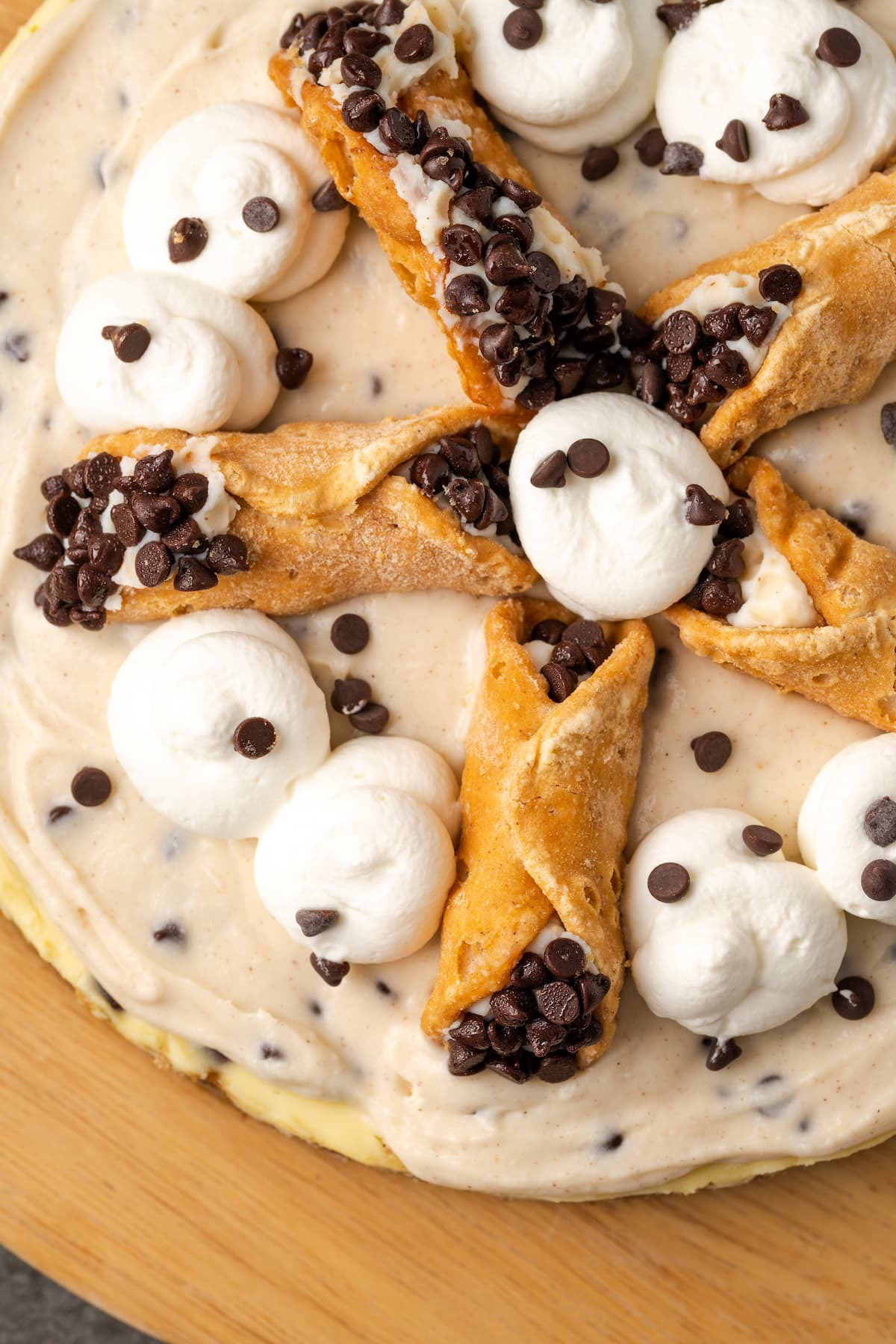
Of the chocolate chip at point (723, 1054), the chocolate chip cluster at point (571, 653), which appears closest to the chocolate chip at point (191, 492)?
the chocolate chip cluster at point (571, 653)

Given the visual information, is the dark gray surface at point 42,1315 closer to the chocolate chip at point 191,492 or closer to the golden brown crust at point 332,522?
the golden brown crust at point 332,522

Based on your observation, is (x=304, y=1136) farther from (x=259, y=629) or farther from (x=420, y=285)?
(x=420, y=285)

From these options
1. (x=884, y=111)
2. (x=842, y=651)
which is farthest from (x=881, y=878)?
(x=884, y=111)

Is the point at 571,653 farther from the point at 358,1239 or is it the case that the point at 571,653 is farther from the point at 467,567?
the point at 358,1239

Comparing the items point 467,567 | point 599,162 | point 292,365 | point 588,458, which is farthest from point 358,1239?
point 599,162

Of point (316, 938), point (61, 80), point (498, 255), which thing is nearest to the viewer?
point (498, 255)

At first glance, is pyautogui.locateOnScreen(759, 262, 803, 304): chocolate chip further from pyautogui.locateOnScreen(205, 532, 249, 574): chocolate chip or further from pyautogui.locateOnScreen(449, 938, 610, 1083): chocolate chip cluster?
pyautogui.locateOnScreen(449, 938, 610, 1083): chocolate chip cluster
